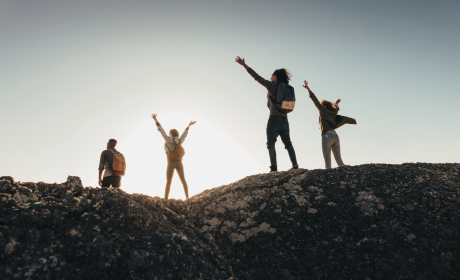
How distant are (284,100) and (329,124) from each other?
66.9 inches

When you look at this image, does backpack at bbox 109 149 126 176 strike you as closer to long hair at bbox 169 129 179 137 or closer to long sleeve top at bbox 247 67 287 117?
long hair at bbox 169 129 179 137

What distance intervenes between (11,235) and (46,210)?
311 millimetres

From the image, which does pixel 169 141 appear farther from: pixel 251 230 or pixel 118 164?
pixel 251 230

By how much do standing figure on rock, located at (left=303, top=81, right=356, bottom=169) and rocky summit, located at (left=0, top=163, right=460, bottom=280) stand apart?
2666 millimetres

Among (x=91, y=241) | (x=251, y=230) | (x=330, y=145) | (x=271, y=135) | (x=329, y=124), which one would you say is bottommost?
(x=251, y=230)

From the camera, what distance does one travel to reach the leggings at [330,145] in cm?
600

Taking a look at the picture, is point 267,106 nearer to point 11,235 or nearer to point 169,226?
point 169,226

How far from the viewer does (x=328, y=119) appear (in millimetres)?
6273

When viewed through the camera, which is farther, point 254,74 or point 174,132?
point 174,132

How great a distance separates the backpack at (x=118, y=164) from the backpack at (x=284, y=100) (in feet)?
15.1

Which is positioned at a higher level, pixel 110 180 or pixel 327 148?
pixel 110 180

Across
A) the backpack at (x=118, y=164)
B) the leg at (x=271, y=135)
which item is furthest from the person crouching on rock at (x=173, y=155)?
the leg at (x=271, y=135)

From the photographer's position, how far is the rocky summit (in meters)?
1.60

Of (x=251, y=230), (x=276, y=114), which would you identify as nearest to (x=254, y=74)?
(x=276, y=114)
